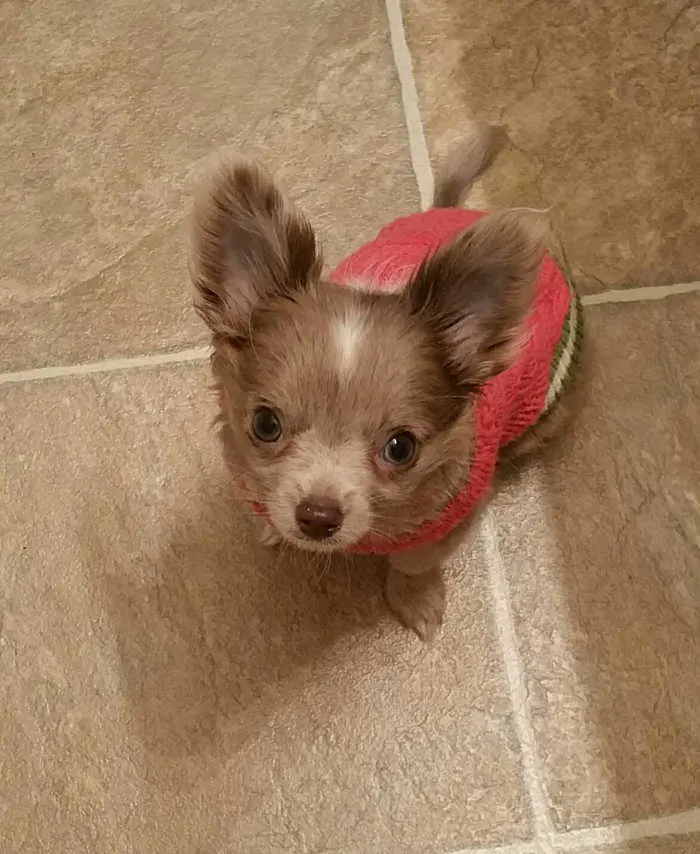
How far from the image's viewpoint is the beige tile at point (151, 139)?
154 cm

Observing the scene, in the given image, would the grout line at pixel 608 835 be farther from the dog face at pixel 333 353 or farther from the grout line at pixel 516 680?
the dog face at pixel 333 353

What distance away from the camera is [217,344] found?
3.62 ft

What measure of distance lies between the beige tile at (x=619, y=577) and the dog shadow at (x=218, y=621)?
23cm

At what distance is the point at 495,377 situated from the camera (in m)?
1.13

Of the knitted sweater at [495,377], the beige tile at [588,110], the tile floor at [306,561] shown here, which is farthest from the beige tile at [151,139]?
the knitted sweater at [495,377]

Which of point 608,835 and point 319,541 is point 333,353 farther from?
point 608,835

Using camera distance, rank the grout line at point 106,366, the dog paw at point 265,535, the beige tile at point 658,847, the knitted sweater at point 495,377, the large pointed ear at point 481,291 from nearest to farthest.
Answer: the large pointed ear at point 481,291, the knitted sweater at point 495,377, the beige tile at point 658,847, the dog paw at point 265,535, the grout line at point 106,366

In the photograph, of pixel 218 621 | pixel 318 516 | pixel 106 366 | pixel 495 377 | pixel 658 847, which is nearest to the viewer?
pixel 318 516

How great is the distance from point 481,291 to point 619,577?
0.55m

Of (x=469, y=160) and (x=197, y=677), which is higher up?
(x=469, y=160)

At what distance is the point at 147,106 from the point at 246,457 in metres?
0.80

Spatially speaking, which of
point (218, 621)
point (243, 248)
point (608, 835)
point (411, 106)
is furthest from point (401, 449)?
point (411, 106)

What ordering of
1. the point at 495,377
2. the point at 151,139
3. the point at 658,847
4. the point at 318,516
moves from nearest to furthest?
1. the point at 318,516
2. the point at 495,377
3. the point at 658,847
4. the point at 151,139

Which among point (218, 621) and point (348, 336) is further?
point (218, 621)
